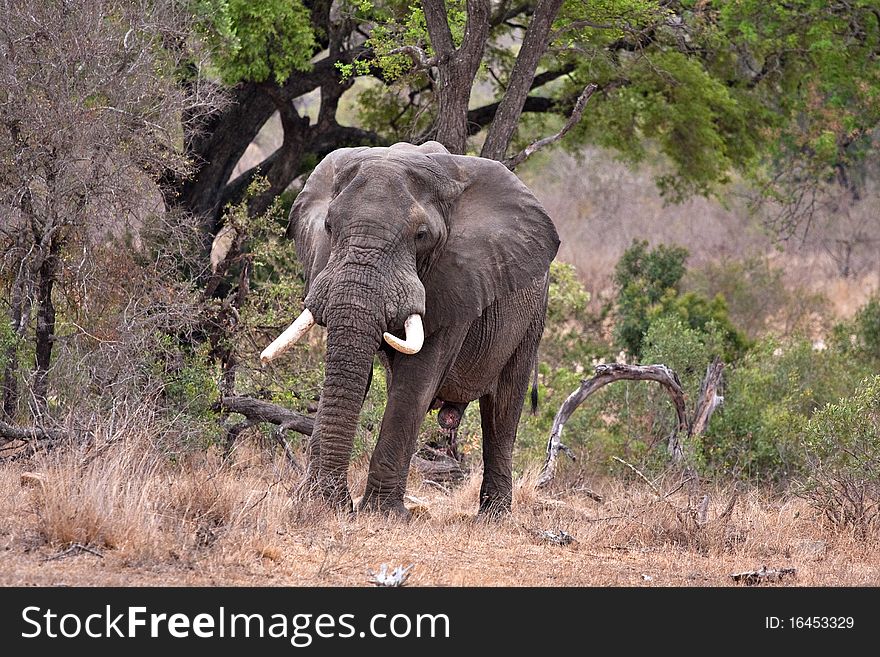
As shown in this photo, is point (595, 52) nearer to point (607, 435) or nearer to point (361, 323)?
point (607, 435)

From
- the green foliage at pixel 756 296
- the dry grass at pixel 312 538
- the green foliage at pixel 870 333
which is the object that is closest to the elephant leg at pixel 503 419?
the dry grass at pixel 312 538

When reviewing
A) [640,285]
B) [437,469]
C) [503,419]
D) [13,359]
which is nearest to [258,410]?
[437,469]

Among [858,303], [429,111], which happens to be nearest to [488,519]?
[429,111]

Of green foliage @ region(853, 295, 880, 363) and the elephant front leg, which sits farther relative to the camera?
green foliage @ region(853, 295, 880, 363)

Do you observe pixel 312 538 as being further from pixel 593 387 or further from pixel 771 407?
pixel 771 407

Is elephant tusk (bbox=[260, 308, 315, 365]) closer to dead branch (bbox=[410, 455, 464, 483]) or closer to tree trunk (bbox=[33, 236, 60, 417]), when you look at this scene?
tree trunk (bbox=[33, 236, 60, 417])

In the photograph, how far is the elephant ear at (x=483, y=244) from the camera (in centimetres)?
823

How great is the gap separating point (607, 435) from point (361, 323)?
20.8ft

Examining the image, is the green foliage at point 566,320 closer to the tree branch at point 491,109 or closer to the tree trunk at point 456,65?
the tree branch at point 491,109

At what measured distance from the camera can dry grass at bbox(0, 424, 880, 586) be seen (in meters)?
6.40

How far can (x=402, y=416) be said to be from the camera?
26.8 ft

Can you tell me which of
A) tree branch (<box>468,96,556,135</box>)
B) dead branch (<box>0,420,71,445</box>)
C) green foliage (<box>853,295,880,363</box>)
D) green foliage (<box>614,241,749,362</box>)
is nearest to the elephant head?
dead branch (<box>0,420,71,445</box>)

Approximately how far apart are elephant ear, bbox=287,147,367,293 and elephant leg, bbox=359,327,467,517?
0.82 m

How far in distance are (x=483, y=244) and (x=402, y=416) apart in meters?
1.20
